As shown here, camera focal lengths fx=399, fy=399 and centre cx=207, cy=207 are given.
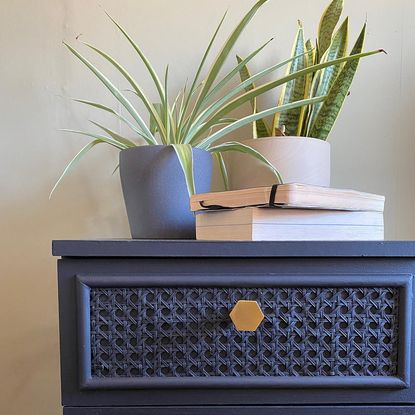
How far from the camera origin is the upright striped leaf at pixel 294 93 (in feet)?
2.65

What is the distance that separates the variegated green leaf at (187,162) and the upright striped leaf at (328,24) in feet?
1.32

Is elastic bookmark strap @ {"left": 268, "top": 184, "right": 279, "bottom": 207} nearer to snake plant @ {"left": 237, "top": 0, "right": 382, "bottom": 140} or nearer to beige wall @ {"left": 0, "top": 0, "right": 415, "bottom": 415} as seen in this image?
snake plant @ {"left": 237, "top": 0, "right": 382, "bottom": 140}

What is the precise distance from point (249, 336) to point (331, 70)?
553 mm

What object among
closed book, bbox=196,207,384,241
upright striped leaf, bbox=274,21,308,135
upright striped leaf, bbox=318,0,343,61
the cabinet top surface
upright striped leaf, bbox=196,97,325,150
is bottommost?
the cabinet top surface

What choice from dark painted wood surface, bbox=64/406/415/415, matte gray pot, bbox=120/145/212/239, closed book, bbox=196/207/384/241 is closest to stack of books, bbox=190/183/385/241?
closed book, bbox=196/207/384/241

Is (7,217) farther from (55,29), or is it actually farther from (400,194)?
(400,194)

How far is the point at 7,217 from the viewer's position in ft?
2.98

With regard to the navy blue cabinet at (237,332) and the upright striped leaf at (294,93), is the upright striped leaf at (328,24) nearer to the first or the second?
the upright striped leaf at (294,93)

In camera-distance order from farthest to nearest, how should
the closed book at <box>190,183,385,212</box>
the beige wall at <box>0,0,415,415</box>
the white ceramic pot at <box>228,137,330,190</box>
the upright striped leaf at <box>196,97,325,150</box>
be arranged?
the beige wall at <box>0,0,415,415</box>, the white ceramic pot at <box>228,137,330,190</box>, the upright striped leaf at <box>196,97,325,150</box>, the closed book at <box>190,183,385,212</box>

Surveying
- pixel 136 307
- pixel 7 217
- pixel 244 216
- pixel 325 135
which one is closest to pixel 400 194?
pixel 325 135

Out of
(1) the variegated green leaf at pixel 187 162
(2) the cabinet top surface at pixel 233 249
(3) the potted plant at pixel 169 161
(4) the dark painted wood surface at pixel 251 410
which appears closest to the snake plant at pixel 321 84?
(3) the potted plant at pixel 169 161

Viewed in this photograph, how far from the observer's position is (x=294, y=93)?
0.82 metres

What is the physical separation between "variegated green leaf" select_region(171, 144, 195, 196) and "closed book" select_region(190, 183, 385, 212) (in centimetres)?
2

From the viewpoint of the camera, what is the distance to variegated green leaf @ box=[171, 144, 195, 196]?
58cm
